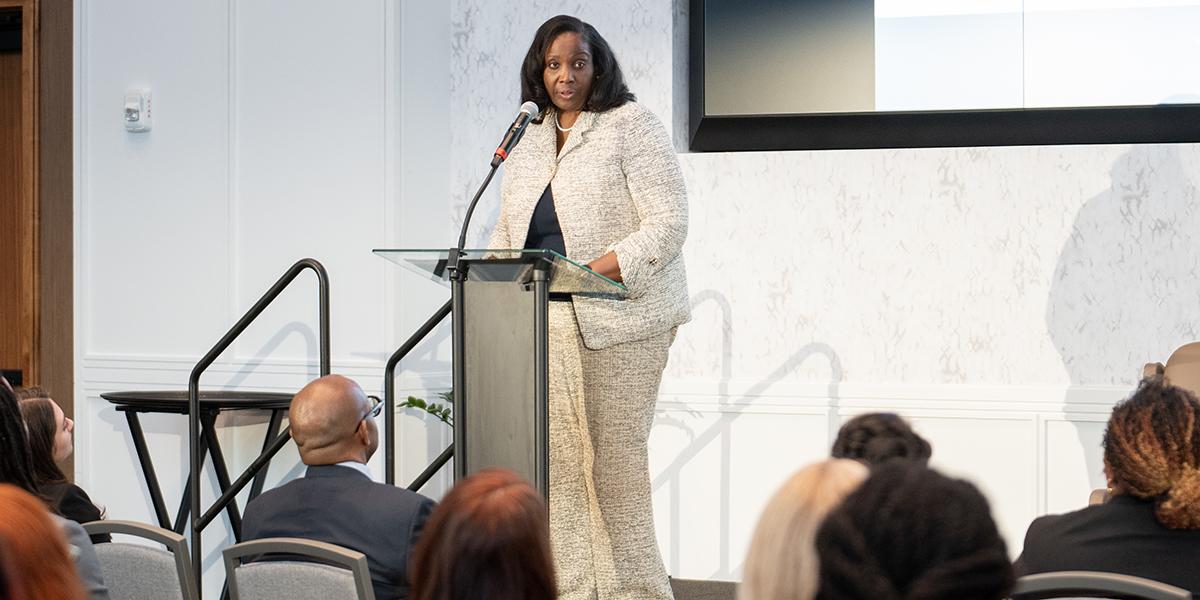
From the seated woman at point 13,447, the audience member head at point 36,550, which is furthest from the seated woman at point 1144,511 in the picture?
the seated woman at point 13,447

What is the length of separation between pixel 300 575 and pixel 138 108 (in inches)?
131

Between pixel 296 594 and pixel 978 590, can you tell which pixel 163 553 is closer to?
pixel 296 594

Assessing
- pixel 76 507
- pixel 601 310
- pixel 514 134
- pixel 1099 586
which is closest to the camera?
pixel 1099 586

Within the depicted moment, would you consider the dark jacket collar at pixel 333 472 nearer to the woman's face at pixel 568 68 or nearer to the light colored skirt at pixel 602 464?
the light colored skirt at pixel 602 464

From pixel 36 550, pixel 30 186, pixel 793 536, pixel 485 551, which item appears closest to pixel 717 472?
pixel 30 186

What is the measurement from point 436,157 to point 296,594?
9.53ft

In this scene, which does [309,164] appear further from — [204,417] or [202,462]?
[202,462]

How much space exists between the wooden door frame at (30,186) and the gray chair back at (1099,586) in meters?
4.31

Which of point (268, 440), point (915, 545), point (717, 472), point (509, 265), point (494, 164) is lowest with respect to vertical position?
point (717, 472)

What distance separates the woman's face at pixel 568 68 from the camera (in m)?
3.13

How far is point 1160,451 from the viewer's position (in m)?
2.03

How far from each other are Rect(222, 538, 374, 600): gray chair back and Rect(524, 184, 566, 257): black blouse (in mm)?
1262

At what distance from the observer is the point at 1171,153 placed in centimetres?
414

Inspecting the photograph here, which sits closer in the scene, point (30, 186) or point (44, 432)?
point (44, 432)
